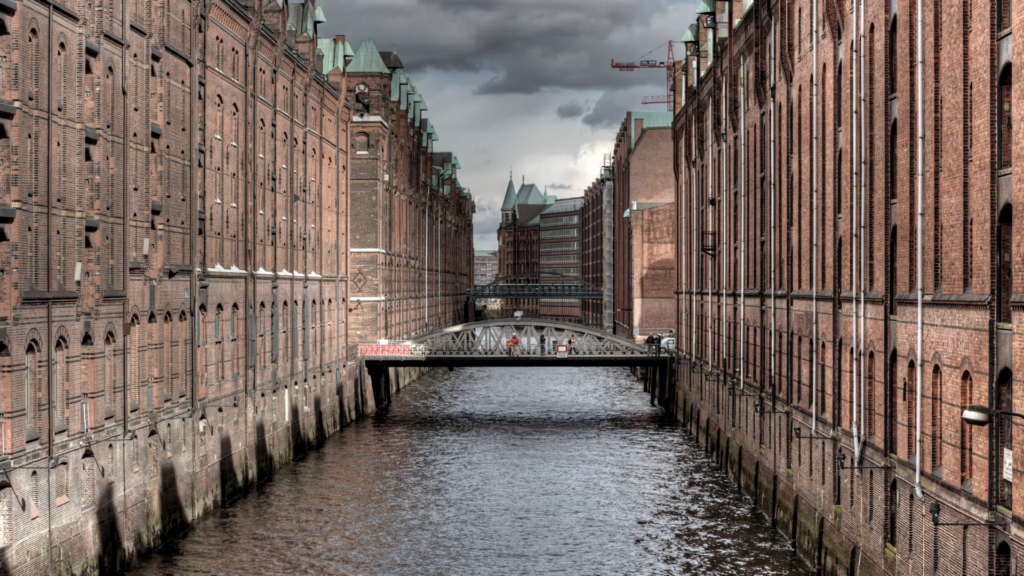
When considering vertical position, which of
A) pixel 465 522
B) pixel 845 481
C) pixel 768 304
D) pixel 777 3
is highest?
pixel 777 3

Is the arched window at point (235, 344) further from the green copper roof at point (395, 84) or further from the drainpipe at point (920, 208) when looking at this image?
the green copper roof at point (395, 84)

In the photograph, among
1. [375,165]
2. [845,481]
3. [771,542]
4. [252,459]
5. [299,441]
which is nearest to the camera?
[845,481]

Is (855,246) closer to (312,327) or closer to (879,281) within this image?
(879,281)

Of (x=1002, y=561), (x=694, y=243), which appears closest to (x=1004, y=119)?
(x=1002, y=561)

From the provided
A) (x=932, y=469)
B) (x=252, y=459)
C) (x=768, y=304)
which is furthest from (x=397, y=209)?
(x=932, y=469)

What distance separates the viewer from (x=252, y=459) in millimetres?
35844

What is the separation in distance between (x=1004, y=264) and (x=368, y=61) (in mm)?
55318

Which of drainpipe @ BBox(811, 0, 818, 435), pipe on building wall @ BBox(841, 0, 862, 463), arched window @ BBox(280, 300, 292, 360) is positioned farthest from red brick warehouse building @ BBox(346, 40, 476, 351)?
pipe on building wall @ BBox(841, 0, 862, 463)

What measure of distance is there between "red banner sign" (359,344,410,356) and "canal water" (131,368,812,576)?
502cm

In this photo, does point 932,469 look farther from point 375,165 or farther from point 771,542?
point 375,165

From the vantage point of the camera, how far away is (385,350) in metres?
56.5

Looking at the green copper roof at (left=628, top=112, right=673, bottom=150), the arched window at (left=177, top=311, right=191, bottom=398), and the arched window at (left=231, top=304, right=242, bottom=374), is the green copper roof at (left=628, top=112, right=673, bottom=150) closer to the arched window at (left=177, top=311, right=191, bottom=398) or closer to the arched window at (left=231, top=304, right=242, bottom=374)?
the arched window at (left=231, top=304, right=242, bottom=374)

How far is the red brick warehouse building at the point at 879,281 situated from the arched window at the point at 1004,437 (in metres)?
0.03

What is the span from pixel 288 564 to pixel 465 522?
6411 millimetres
